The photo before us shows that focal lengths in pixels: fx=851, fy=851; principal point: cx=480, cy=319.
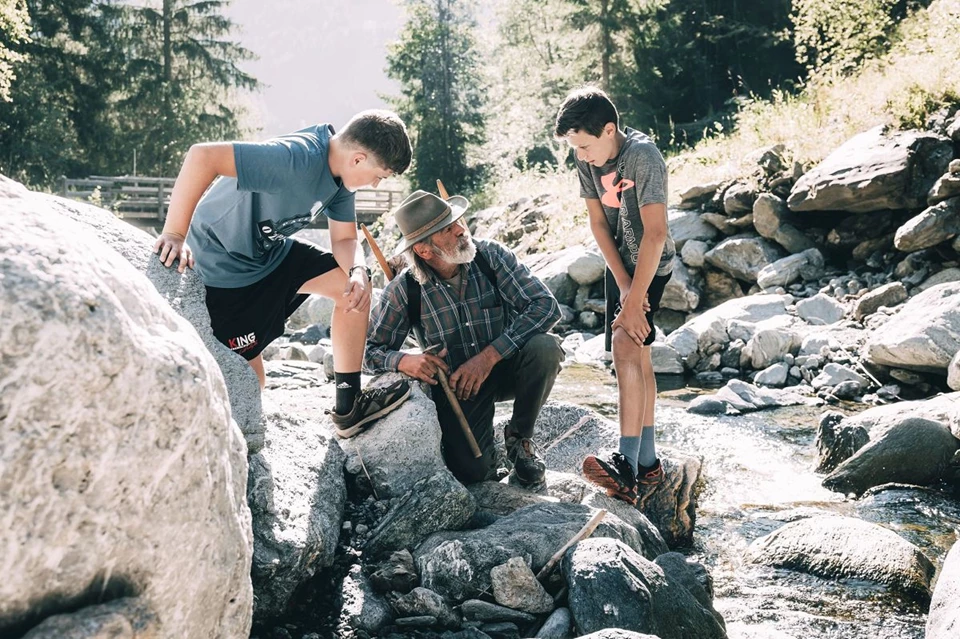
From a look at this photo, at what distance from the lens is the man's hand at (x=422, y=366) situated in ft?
15.7

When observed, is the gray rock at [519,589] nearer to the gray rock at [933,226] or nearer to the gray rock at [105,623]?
the gray rock at [105,623]

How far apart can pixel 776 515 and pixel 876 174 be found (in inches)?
276

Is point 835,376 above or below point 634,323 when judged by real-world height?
below

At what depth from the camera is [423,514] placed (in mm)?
3979

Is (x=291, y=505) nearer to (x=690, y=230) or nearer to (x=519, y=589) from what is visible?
(x=519, y=589)

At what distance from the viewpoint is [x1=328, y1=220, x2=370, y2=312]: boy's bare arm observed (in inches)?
175

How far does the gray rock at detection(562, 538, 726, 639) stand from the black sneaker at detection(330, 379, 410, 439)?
1.49 m

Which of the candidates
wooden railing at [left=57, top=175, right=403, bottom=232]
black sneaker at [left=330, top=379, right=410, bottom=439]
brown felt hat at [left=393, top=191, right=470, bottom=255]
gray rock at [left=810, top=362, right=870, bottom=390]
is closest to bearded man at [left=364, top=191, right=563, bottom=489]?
brown felt hat at [left=393, top=191, right=470, bottom=255]

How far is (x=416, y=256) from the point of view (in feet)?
16.0

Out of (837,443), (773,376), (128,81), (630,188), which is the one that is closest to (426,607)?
(630,188)

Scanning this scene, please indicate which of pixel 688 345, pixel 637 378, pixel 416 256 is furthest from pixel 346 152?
pixel 688 345

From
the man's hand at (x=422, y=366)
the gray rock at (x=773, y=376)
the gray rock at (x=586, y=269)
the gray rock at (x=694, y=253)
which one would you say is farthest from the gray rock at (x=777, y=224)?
the man's hand at (x=422, y=366)

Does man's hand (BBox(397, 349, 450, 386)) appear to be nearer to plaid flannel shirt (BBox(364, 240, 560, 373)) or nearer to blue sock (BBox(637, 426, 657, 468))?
plaid flannel shirt (BBox(364, 240, 560, 373))

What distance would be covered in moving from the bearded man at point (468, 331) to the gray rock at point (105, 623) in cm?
284
